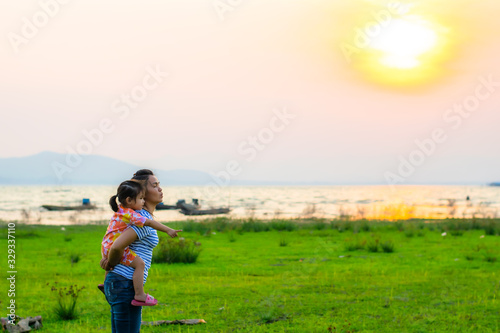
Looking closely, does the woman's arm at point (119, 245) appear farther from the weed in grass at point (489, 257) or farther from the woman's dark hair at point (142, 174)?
the weed in grass at point (489, 257)

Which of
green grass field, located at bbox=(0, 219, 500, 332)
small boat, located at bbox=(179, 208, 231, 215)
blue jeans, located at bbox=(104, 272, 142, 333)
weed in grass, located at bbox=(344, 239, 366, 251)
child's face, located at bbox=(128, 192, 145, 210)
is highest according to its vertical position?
child's face, located at bbox=(128, 192, 145, 210)

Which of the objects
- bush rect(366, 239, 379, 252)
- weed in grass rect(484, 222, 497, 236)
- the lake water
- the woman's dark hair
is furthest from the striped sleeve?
weed in grass rect(484, 222, 497, 236)

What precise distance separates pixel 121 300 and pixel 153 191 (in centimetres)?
82

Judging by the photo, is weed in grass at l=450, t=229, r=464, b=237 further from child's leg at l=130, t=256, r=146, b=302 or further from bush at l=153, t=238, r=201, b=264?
child's leg at l=130, t=256, r=146, b=302

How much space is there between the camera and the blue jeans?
359 cm

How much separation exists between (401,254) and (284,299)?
22.2ft

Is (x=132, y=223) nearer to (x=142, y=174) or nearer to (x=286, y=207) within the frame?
(x=142, y=174)

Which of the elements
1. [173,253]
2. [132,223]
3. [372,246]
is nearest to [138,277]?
[132,223]

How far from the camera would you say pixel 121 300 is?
141 inches

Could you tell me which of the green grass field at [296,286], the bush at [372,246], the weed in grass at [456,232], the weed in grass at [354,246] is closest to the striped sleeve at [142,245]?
the green grass field at [296,286]

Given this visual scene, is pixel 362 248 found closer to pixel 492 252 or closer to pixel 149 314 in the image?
pixel 492 252

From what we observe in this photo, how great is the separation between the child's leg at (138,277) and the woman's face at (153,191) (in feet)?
1.49

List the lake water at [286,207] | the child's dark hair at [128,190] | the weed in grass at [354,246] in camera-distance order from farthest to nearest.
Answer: the lake water at [286,207] → the weed in grass at [354,246] → the child's dark hair at [128,190]

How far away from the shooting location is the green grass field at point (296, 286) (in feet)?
23.1
